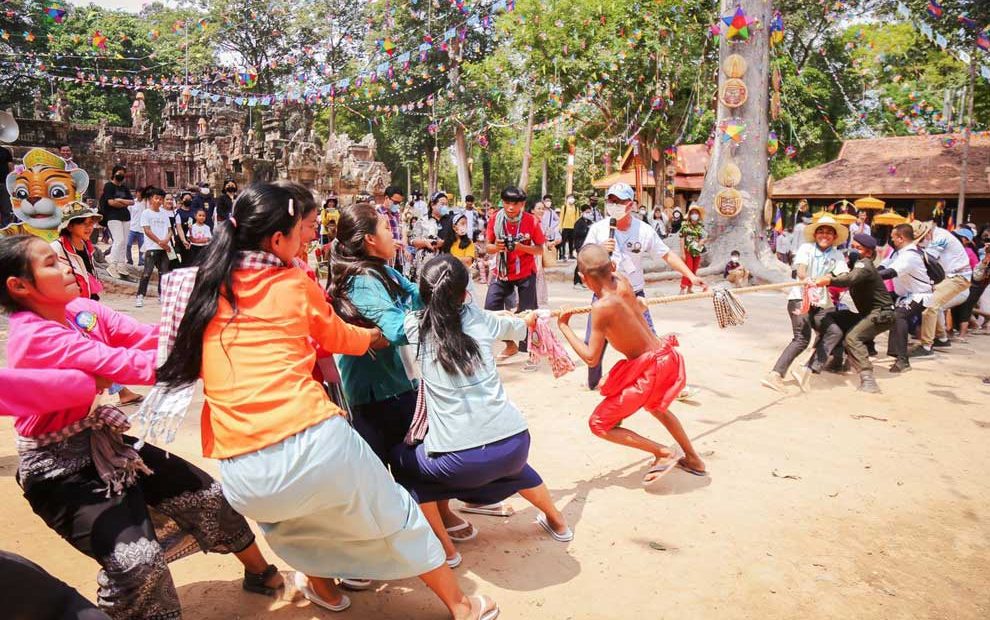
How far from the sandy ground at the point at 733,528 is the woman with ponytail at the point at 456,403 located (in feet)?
1.63

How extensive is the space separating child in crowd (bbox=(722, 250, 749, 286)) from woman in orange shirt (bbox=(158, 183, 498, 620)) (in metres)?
11.4

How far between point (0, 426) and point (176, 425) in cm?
363

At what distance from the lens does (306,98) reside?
15.9 metres

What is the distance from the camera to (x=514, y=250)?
6.53 metres

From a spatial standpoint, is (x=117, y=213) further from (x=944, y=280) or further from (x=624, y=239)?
→ (x=944, y=280)

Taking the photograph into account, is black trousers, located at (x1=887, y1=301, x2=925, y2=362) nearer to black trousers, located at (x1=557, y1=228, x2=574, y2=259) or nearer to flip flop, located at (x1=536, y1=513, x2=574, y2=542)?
flip flop, located at (x1=536, y1=513, x2=574, y2=542)

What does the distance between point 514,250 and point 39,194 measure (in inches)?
163

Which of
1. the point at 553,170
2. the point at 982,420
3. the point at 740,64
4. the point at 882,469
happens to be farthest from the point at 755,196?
the point at 553,170

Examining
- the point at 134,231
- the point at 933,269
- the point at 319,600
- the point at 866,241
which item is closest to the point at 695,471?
the point at 319,600

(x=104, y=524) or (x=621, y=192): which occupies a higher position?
(x=621, y=192)

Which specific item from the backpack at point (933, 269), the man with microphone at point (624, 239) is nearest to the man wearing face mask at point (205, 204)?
the man with microphone at point (624, 239)

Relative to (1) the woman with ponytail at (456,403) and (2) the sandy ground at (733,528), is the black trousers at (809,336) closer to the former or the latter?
(2) the sandy ground at (733,528)

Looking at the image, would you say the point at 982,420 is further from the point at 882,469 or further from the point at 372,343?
the point at 372,343

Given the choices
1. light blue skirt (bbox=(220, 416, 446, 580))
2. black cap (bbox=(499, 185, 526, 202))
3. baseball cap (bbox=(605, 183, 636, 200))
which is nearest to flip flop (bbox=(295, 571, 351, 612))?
light blue skirt (bbox=(220, 416, 446, 580))
